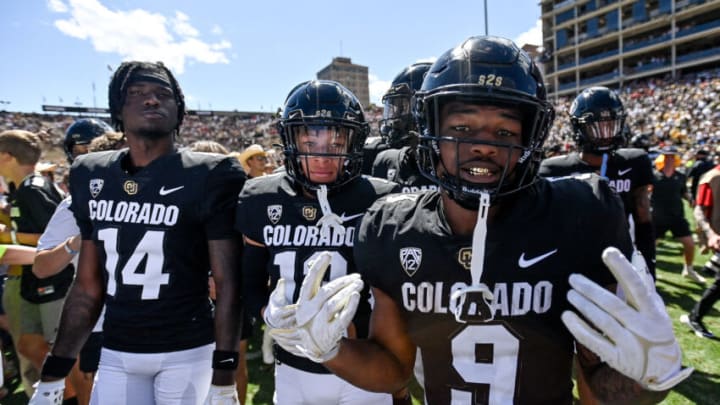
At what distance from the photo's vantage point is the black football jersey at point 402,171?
3348mm

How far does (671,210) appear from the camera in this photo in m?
6.59

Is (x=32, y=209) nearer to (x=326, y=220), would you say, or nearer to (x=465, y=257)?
(x=326, y=220)

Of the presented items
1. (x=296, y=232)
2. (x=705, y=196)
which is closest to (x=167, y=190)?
(x=296, y=232)

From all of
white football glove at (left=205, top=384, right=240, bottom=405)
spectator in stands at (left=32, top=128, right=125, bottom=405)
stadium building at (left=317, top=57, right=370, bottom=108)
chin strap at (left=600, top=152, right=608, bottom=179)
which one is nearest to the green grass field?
spectator in stands at (left=32, top=128, right=125, bottom=405)

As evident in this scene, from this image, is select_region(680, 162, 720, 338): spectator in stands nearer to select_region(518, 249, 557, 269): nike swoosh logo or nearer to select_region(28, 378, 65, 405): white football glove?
select_region(518, 249, 557, 269): nike swoosh logo

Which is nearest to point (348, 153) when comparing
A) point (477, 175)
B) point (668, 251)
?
point (477, 175)

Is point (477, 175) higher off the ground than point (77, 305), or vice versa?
point (477, 175)

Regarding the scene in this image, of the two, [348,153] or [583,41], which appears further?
[583,41]

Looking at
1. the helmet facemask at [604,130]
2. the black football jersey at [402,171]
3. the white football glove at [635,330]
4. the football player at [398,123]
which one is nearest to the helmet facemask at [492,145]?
the white football glove at [635,330]

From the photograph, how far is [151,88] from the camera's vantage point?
2.24m

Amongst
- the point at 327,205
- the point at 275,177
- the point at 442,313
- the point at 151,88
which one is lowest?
the point at 442,313

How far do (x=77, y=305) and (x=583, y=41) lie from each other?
57.1 m

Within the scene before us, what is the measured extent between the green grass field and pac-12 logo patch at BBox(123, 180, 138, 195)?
242 centimetres

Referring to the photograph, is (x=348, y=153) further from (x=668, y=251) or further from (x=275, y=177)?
(x=668, y=251)
